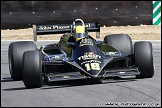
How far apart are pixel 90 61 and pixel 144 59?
→ 1.06 meters

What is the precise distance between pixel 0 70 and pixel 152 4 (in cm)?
1004

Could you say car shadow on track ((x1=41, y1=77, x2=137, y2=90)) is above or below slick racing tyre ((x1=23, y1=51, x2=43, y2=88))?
below

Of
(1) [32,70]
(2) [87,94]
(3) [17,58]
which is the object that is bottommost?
(2) [87,94]

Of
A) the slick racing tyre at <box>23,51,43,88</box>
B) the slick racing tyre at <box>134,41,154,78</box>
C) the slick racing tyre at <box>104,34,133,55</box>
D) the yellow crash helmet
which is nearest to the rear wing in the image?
the slick racing tyre at <box>104,34,133,55</box>

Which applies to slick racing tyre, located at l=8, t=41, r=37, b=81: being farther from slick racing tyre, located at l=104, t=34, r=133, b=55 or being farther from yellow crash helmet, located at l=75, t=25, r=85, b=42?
slick racing tyre, located at l=104, t=34, r=133, b=55

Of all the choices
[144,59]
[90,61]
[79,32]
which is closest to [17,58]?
[79,32]

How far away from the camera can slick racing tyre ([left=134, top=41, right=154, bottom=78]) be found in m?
10.7

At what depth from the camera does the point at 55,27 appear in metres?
13.1

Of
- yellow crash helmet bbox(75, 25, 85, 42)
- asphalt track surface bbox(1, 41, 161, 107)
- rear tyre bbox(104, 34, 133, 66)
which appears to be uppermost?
yellow crash helmet bbox(75, 25, 85, 42)

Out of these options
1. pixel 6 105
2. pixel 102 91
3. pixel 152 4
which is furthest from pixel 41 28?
pixel 152 4

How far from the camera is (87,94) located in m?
9.34

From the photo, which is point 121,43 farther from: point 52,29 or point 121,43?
point 52,29

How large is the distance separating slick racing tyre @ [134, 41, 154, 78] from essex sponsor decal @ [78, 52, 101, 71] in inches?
28.8

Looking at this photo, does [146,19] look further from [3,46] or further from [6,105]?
[6,105]
